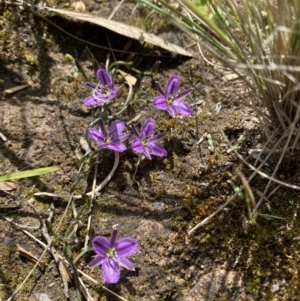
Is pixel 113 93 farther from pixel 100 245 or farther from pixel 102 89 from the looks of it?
pixel 100 245

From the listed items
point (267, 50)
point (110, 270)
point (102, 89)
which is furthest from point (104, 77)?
point (110, 270)

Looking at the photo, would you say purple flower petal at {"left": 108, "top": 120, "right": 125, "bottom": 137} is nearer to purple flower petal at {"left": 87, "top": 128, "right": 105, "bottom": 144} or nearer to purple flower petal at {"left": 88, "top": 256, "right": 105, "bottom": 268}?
purple flower petal at {"left": 87, "top": 128, "right": 105, "bottom": 144}

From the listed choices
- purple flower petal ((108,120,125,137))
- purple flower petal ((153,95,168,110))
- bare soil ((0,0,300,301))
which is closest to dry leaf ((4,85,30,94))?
bare soil ((0,0,300,301))

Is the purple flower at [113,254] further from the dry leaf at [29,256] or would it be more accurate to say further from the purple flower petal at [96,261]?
the dry leaf at [29,256]

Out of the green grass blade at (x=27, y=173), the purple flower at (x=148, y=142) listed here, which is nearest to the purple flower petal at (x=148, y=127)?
the purple flower at (x=148, y=142)

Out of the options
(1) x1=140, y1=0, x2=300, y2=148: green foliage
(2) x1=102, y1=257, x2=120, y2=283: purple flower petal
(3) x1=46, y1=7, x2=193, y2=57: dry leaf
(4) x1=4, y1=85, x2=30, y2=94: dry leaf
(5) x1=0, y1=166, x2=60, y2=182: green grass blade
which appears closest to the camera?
(1) x1=140, y1=0, x2=300, y2=148: green foliage

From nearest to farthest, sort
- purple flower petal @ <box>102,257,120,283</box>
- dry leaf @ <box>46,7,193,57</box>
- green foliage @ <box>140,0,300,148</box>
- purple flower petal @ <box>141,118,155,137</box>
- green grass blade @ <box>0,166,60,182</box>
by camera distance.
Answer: green foliage @ <box>140,0,300,148</box> → purple flower petal @ <box>102,257,120,283</box> → green grass blade @ <box>0,166,60,182</box> → purple flower petal @ <box>141,118,155,137</box> → dry leaf @ <box>46,7,193,57</box>

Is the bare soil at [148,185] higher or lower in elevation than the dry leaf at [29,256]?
higher

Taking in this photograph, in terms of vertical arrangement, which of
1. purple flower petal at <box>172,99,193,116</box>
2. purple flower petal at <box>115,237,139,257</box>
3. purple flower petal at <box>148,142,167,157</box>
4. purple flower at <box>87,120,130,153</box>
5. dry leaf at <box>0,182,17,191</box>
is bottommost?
purple flower petal at <box>115,237,139,257</box>
